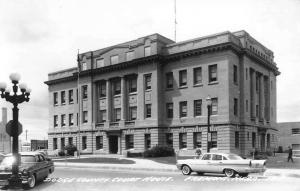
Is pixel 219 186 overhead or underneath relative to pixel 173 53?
underneath

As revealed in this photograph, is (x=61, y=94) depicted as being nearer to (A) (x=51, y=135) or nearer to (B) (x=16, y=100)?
(A) (x=51, y=135)

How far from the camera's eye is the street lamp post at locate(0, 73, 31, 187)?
647 inches

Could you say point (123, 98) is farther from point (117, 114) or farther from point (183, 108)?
point (183, 108)

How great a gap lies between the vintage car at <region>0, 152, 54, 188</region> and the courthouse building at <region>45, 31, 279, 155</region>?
25.8 metres

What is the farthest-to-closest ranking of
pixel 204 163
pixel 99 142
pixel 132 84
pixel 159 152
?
pixel 99 142 < pixel 132 84 < pixel 159 152 < pixel 204 163

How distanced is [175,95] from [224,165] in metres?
24.9

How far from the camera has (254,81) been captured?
49.1m

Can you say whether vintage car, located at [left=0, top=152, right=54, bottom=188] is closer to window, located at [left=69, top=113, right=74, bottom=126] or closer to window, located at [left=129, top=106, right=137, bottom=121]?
window, located at [left=129, top=106, right=137, bottom=121]

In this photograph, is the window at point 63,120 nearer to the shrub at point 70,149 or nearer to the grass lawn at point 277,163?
the shrub at point 70,149

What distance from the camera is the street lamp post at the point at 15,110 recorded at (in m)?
16.4

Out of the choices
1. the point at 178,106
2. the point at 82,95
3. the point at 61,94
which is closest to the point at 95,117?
the point at 82,95

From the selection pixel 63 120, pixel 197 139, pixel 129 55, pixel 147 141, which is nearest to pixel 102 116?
pixel 147 141

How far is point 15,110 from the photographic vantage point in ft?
56.1

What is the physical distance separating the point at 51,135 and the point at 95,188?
47233 millimetres
